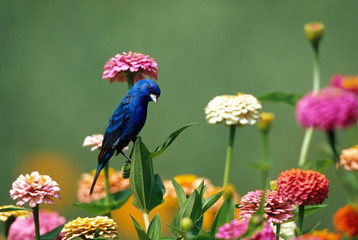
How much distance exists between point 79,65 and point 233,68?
85 cm

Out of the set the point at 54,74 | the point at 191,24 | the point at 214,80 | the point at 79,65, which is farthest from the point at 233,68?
the point at 54,74

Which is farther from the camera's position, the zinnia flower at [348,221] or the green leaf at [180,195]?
the green leaf at [180,195]

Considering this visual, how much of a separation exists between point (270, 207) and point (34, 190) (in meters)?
0.38

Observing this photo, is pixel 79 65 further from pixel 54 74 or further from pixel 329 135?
pixel 329 135

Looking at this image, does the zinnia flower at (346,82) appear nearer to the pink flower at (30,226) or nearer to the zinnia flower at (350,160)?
the zinnia flower at (350,160)

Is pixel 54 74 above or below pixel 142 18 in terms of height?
below

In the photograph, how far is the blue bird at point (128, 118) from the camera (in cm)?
96

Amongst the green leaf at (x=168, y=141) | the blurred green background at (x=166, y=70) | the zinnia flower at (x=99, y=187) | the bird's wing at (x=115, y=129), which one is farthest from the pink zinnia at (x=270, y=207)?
the blurred green background at (x=166, y=70)

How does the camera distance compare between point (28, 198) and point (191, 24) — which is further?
point (191, 24)

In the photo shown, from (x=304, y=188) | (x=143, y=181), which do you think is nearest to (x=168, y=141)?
(x=143, y=181)

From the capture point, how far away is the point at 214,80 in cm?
312

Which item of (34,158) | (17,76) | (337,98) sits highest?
(337,98)

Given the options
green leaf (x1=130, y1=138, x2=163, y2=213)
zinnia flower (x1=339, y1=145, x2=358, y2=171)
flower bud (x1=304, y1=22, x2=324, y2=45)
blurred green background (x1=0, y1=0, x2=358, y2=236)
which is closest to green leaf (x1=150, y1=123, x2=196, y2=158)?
green leaf (x1=130, y1=138, x2=163, y2=213)

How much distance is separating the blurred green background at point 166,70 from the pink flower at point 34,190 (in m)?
1.61
